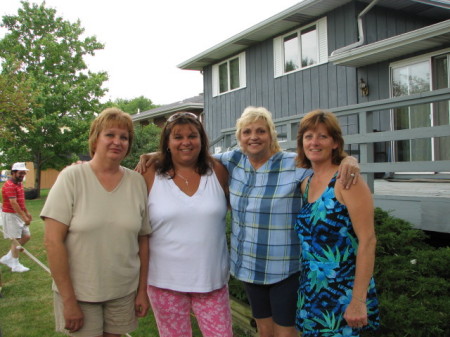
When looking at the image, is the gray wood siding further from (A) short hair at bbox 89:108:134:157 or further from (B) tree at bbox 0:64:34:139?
(A) short hair at bbox 89:108:134:157

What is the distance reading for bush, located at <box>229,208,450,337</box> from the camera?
2.78 metres

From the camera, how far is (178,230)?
2416 millimetres

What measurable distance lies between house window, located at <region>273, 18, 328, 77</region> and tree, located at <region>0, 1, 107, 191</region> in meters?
14.5

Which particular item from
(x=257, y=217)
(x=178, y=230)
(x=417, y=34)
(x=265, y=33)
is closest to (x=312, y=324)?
(x=257, y=217)

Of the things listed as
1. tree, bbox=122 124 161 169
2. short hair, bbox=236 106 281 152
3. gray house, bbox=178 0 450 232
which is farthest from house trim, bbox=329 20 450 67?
tree, bbox=122 124 161 169

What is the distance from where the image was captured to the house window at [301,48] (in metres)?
10.5

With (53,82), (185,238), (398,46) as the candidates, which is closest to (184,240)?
(185,238)

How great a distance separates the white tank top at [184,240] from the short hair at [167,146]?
0.19 m

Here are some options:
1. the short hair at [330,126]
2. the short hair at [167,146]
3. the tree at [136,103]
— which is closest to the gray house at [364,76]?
the short hair at [330,126]

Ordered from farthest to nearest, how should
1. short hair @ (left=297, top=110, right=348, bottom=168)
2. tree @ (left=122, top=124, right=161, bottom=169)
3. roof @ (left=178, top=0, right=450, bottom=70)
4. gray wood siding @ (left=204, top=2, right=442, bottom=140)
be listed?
tree @ (left=122, top=124, right=161, bottom=169) → roof @ (left=178, top=0, right=450, bottom=70) → gray wood siding @ (left=204, top=2, right=442, bottom=140) → short hair @ (left=297, top=110, right=348, bottom=168)

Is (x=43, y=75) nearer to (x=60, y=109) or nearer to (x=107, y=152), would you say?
(x=60, y=109)

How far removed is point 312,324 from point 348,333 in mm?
191

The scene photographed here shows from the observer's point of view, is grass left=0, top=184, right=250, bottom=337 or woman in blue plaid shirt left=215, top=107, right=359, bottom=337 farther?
grass left=0, top=184, right=250, bottom=337

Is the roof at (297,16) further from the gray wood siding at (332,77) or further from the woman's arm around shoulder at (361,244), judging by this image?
Result: the woman's arm around shoulder at (361,244)
